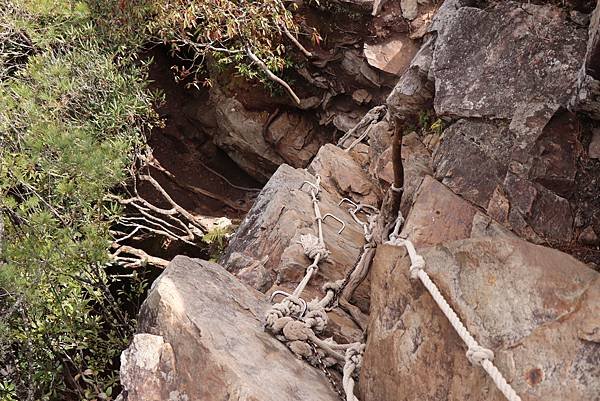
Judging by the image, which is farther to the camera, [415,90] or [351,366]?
[415,90]

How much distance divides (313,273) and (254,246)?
75cm

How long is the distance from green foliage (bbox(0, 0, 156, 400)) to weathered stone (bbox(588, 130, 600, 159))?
4128 mm

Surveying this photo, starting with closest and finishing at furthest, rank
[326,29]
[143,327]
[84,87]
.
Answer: [143,327] < [84,87] < [326,29]

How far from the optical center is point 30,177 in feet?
17.8

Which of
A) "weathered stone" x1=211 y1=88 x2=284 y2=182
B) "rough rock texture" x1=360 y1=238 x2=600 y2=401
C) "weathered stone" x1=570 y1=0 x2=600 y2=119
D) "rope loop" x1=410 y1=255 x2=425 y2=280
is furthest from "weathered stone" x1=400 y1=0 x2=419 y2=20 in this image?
"rope loop" x1=410 y1=255 x2=425 y2=280

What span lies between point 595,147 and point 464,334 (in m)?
1.31

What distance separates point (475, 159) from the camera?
9.65 feet

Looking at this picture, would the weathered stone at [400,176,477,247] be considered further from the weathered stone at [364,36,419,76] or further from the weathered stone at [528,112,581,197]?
the weathered stone at [364,36,419,76]

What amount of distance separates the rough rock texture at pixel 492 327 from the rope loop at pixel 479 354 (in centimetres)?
7

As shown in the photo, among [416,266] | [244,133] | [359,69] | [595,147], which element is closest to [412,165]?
[595,147]

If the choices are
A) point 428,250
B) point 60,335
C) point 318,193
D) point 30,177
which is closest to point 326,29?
point 318,193

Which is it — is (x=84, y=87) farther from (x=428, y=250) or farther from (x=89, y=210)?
(x=428, y=250)

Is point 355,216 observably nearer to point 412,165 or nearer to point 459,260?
point 412,165

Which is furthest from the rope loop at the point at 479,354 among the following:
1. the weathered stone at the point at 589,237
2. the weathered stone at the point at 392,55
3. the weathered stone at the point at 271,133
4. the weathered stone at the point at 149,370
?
the weathered stone at the point at 271,133
